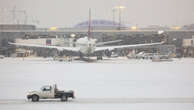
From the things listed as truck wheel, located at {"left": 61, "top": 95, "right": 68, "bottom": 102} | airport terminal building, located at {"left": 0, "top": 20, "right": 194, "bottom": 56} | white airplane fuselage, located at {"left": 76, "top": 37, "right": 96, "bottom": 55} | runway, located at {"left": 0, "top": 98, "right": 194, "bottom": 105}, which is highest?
airport terminal building, located at {"left": 0, "top": 20, "right": 194, "bottom": 56}

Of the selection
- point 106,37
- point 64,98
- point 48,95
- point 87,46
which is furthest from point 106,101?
point 106,37

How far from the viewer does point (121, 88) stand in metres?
23.6

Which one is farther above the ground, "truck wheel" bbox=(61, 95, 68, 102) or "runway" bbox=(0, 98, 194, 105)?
"truck wheel" bbox=(61, 95, 68, 102)

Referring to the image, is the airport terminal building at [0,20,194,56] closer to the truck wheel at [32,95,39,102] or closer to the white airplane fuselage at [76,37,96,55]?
the white airplane fuselage at [76,37,96,55]

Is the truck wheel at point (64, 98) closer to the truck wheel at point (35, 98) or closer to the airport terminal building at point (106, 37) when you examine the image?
the truck wheel at point (35, 98)

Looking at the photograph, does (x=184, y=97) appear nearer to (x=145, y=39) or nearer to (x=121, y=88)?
(x=121, y=88)

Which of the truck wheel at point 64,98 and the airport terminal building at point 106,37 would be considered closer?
the truck wheel at point 64,98

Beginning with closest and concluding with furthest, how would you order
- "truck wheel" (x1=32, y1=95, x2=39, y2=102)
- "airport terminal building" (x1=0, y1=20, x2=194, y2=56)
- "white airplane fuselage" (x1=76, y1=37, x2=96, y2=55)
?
1. "truck wheel" (x1=32, y1=95, x2=39, y2=102)
2. "white airplane fuselage" (x1=76, y1=37, x2=96, y2=55)
3. "airport terminal building" (x1=0, y1=20, x2=194, y2=56)

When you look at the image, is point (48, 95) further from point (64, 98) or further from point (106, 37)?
point (106, 37)

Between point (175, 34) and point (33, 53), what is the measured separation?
2377 inches

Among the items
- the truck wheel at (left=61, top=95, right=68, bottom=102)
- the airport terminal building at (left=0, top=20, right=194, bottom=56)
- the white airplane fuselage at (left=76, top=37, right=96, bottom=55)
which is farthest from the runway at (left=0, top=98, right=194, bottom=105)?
the airport terminal building at (left=0, top=20, right=194, bottom=56)

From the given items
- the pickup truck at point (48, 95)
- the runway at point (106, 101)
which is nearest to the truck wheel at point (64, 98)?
the pickup truck at point (48, 95)

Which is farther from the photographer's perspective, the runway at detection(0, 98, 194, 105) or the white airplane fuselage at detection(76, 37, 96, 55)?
the white airplane fuselage at detection(76, 37, 96, 55)

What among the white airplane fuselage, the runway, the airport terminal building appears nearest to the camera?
the runway
